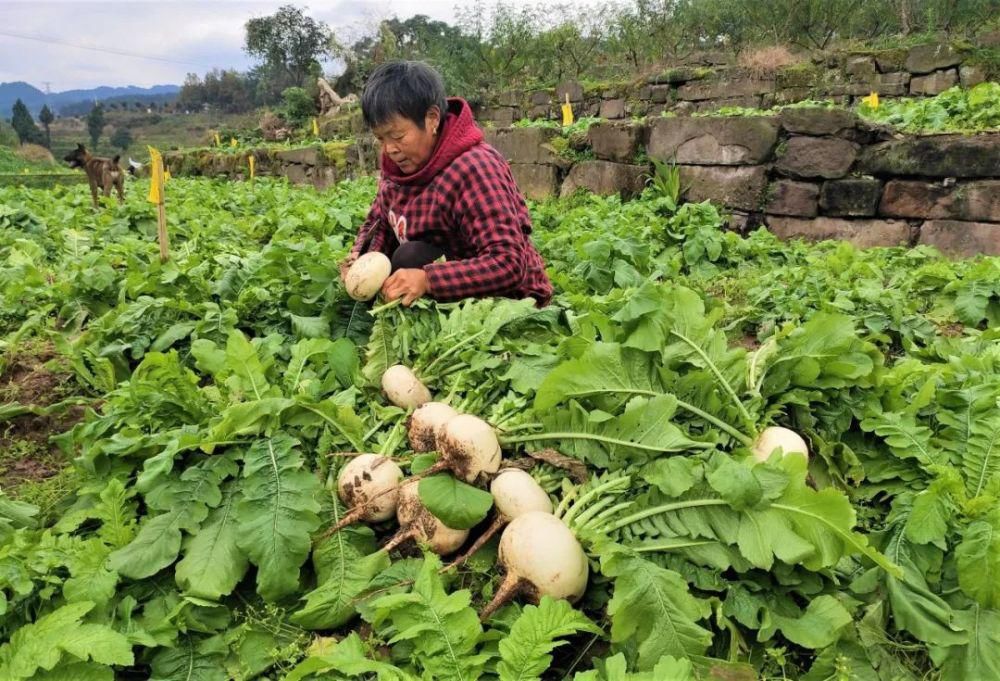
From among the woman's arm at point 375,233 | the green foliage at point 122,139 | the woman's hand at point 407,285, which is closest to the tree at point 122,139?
the green foliage at point 122,139

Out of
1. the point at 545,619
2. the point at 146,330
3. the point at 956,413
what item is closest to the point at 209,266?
the point at 146,330

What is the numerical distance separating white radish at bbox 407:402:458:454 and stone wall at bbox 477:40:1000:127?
1125 cm

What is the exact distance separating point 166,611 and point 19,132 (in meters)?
61.5

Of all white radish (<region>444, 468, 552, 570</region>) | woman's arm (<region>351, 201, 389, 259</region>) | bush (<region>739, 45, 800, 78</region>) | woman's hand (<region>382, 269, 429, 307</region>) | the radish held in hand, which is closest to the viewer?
white radish (<region>444, 468, 552, 570</region>)

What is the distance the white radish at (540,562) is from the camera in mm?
1565

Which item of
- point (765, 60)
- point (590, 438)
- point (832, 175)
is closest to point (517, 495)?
point (590, 438)

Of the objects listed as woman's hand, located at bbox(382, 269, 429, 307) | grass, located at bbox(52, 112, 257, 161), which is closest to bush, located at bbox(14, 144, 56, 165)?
grass, located at bbox(52, 112, 257, 161)

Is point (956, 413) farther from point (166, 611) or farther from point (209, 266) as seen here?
point (209, 266)

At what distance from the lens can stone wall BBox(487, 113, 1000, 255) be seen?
5.79 meters

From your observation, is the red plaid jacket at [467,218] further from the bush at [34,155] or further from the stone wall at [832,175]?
the bush at [34,155]

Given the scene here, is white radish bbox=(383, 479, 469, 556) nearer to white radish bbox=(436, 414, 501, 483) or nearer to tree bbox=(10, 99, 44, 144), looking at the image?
white radish bbox=(436, 414, 501, 483)

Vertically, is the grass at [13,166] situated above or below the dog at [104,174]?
above

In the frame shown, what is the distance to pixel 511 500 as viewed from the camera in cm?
175

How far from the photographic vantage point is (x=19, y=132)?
50.2m
